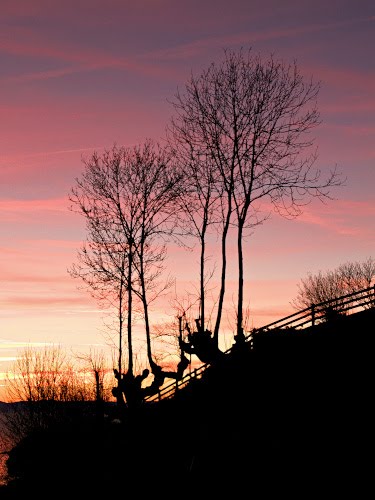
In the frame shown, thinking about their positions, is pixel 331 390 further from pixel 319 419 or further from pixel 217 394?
pixel 217 394

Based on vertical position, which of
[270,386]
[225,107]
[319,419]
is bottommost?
[319,419]

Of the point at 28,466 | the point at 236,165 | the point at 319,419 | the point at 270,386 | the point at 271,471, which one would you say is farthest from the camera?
the point at 28,466

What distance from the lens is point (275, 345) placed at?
2744cm

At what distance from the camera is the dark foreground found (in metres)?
22.3

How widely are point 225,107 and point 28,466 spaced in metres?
23.3

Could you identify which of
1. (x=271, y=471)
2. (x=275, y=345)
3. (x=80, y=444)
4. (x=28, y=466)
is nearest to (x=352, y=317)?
(x=275, y=345)

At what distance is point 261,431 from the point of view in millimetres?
24562

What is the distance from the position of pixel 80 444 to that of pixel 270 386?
581 inches

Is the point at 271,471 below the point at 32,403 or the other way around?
below

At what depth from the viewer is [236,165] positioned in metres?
36.5

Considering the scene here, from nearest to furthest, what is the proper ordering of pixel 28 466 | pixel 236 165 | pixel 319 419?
pixel 319 419 → pixel 236 165 → pixel 28 466

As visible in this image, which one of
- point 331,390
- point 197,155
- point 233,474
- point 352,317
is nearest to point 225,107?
point 197,155

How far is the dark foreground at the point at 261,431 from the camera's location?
22328mm

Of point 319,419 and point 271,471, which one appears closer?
point 271,471
